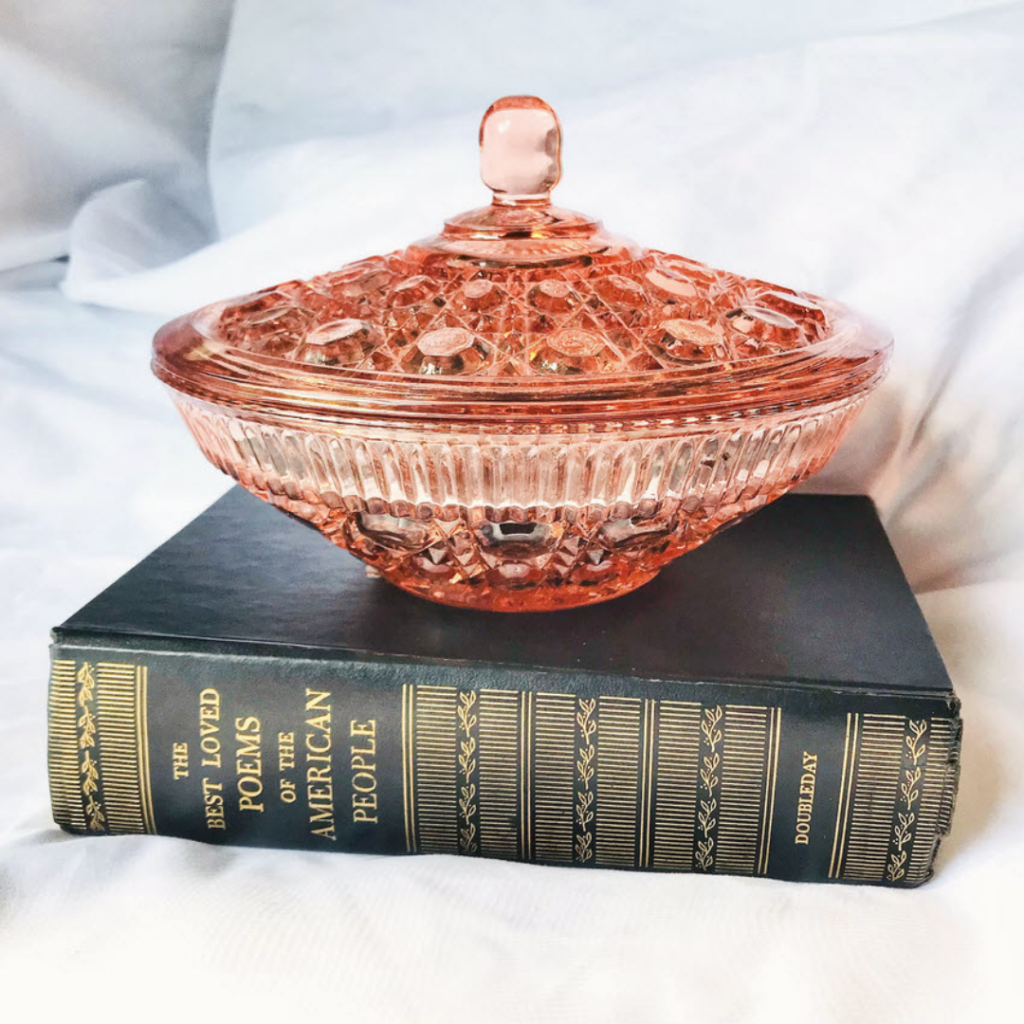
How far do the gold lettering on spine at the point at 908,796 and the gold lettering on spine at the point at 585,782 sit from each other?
122 millimetres

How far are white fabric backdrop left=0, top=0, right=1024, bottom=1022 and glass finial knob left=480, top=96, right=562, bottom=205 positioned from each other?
0.71 ft

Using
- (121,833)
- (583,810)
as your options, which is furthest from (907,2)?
(121,833)

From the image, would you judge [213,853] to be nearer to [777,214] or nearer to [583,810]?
[583,810]

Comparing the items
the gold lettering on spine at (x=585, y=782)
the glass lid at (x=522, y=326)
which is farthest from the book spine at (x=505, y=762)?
the glass lid at (x=522, y=326)

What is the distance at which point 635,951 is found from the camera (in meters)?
0.44

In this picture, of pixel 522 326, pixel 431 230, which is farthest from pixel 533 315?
pixel 431 230

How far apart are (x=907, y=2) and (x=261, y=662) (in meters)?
0.55

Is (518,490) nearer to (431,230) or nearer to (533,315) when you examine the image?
(533,315)

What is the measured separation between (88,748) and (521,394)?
0.25 m

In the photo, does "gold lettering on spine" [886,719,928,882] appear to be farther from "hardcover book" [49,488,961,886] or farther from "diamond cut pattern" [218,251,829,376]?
"diamond cut pattern" [218,251,829,376]

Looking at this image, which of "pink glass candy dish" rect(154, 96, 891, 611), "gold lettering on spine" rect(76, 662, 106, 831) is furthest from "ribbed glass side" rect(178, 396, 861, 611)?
"gold lettering on spine" rect(76, 662, 106, 831)

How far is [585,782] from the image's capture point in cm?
49

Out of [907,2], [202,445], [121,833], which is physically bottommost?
[121,833]

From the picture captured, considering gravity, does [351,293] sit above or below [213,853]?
above
